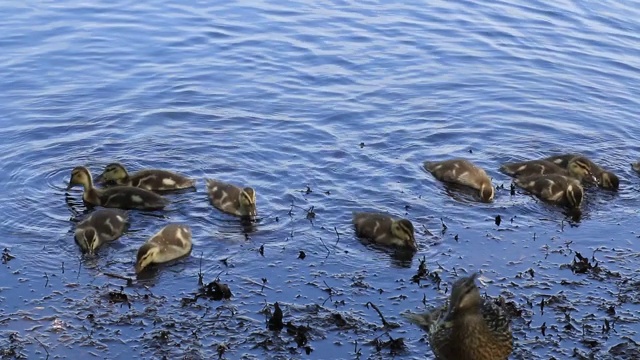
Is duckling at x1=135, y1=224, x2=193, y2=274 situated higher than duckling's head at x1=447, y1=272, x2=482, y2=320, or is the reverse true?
duckling's head at x1=447, y1=272, x2=482, y2=320

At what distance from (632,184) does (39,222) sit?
19.1 feet

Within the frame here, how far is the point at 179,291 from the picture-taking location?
868cm

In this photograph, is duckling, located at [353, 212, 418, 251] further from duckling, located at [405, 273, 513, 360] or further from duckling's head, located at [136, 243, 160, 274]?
duckling, located at [405, 273, 513, 360]

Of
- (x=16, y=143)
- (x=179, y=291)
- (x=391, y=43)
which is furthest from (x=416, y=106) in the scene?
(x=179, y=291)

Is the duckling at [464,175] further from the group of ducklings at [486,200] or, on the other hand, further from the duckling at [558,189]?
the duckling at [558,189]

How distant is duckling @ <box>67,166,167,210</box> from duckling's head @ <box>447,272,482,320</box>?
13.2 ft

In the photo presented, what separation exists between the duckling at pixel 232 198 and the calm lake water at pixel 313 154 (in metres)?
0.11

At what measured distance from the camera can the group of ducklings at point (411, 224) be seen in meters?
7.19

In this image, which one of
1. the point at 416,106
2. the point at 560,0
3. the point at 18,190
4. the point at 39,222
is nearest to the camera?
the point at 39,222

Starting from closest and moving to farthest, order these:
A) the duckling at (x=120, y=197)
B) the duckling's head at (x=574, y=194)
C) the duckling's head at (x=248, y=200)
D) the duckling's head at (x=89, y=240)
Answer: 1. the duckling's head at (x=89, y=240)
2. the duckling's head at (x=248, y=200)
3. the duckling at (x=120, y=197)
4. the duckling's head at (x=574, y=194)

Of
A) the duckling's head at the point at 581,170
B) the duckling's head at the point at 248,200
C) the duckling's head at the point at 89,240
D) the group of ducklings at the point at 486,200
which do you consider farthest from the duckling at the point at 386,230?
the duckling's head at the point at 581,170

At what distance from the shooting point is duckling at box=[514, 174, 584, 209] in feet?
35.3

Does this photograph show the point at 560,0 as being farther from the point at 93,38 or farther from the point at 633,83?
the point at 93,38

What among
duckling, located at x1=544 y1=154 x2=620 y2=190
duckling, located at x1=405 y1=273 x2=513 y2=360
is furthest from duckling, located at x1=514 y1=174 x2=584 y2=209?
duckling, located at x1=405 y1=273 x2=513 y2=360
